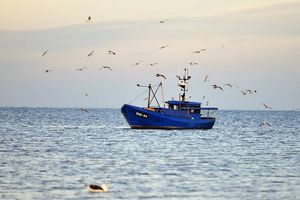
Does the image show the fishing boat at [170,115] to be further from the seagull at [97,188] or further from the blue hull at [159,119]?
the seagull at [97,188]

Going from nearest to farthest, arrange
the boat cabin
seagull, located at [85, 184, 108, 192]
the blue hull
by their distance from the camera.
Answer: seagull, located at [85, 184, 108, 192] < the boat cabin < the blue hull

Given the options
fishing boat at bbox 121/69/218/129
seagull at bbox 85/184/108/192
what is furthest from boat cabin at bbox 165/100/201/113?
seagull at bbox 85/184/108/192

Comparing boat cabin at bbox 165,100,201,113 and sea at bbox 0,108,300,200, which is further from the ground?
boat cabin at bbox 165,100,201,113

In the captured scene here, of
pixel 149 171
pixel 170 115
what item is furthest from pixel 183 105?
pixel 149 171

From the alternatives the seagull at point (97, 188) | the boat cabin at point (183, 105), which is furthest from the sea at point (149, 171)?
the boat cabin at point (183, 105)

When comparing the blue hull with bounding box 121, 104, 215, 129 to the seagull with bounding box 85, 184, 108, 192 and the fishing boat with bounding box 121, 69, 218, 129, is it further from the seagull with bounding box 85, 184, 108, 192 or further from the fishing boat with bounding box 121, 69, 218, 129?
the seagull with bounding box 85, 184, 108, 192

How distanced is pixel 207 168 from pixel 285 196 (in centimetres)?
1223

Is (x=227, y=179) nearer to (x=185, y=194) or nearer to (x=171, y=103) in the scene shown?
(x=185, y=194)

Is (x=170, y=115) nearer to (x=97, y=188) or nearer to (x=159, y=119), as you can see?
(x=159, y=119)

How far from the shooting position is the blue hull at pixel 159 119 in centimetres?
8888

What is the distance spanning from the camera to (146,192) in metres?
34.1

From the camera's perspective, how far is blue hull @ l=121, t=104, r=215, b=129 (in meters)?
88.9

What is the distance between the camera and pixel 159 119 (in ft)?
294

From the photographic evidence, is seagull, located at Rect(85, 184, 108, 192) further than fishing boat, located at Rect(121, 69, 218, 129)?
No
